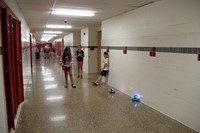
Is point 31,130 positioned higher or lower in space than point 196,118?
lower

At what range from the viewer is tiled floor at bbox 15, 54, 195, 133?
3.22m

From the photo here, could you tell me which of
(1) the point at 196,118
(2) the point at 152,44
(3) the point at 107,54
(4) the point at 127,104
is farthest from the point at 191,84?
(3) the point at 107,54

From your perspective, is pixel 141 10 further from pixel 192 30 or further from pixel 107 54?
pixel 107 54

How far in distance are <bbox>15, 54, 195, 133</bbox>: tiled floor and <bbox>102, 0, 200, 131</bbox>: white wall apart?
334mm

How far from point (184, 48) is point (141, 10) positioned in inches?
72.9

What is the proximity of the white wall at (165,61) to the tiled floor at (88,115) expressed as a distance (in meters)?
0.33

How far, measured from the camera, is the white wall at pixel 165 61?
3.19m

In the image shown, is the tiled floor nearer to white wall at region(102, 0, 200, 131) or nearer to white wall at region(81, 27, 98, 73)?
white wall at region(102, 0, 200, 131)

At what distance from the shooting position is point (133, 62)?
5125 mm

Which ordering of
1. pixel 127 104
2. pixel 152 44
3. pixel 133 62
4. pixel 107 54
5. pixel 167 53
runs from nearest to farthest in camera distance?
pixel 167 53
pixel 152 44
pixel 127 104
pixel 133 62
pixel 107 54

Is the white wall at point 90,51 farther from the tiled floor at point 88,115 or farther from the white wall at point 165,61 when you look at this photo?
the tiled floor at point 88,115

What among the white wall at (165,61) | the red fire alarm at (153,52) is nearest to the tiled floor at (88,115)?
the white wall at (165,61)

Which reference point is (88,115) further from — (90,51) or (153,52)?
(90,51)

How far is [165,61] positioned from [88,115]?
82.2 inches
